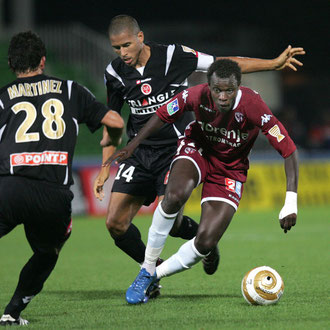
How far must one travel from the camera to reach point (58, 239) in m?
5.08

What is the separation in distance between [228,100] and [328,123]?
54.8ft

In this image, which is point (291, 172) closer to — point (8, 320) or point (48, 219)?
point (48, 219)

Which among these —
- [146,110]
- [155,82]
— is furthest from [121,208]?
[155,82]

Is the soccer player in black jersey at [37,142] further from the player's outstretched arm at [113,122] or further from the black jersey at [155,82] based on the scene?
the black jersey at [155,82]

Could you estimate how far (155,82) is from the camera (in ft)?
21.3

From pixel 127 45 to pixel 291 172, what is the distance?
1.72m

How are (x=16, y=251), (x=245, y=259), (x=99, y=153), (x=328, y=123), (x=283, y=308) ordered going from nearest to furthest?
(x=283, y=308)
(x=245, y=259)
(x=16, y=251)
(x=99, y=153)
(x=328, y=123)

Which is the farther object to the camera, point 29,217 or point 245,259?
point 245,259

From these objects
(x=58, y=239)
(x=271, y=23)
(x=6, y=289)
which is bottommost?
(x=271, y=23)

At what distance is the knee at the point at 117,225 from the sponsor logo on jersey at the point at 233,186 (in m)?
0.95

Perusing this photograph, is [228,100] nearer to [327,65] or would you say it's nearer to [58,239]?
[58,239]

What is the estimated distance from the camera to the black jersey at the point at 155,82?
21.3ft

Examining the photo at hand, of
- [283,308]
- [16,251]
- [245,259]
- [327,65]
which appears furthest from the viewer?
[327,65]

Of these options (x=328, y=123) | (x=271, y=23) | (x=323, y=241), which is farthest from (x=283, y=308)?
(x=271, y=23)
